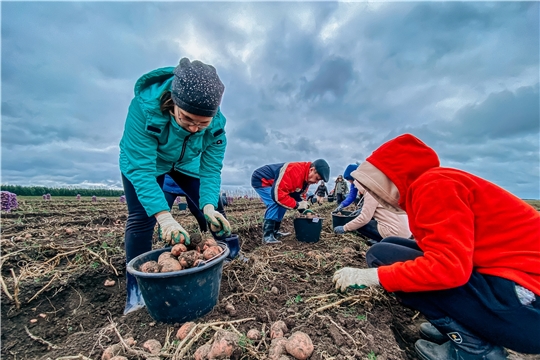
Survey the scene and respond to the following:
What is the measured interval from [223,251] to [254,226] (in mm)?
3555

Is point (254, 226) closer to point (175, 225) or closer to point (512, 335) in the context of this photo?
point (175, 225)

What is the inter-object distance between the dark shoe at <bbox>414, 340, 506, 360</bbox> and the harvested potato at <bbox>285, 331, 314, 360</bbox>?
2.46 ft

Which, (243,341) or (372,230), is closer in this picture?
(243,341)

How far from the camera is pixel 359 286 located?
1.52 metres

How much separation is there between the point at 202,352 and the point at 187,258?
1.77ft

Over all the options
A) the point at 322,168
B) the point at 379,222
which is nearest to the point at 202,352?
the point at 379,222

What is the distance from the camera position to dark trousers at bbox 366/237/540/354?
1.20 meters

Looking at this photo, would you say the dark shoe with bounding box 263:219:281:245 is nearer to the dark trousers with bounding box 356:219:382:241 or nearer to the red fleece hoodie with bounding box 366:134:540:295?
the dark trousers with bounding box 356:219:382:241

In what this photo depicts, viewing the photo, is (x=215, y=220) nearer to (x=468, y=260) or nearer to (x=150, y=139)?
(x=150, y=139)

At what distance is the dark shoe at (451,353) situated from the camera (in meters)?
1.32

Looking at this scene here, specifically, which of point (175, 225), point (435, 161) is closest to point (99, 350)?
point (175, 225)

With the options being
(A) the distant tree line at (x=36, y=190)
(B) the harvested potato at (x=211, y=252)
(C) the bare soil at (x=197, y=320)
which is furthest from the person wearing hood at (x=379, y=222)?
(A) the distant tree line at (x=36, y=190)

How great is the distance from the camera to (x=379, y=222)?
3.35 m

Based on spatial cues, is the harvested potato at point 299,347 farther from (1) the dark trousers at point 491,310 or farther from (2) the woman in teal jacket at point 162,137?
(2) the woman in teal jacket at point 162,137
